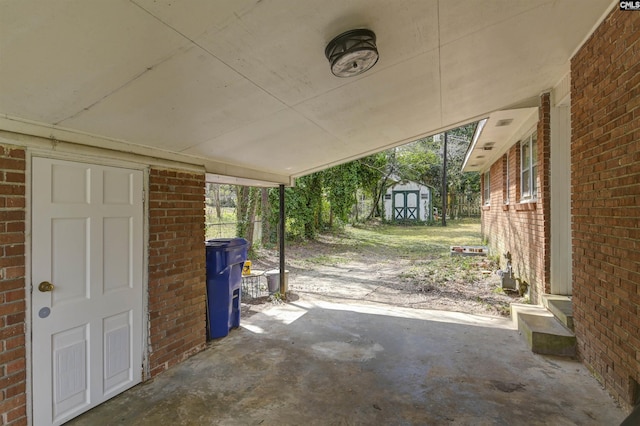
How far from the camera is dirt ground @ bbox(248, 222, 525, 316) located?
643cm

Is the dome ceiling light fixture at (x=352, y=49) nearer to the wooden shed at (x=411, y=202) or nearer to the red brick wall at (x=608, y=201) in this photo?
the red brick wall at (x=608, y=201)

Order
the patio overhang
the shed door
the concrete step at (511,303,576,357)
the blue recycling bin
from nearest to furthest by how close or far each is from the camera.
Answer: the concrete step at (511,303,576,357) < the blue recycling bin < the patio overhang < the shed door

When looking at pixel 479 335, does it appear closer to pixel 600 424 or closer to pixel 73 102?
pixel 600 424

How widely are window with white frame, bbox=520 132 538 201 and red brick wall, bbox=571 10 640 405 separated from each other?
7.65 ft

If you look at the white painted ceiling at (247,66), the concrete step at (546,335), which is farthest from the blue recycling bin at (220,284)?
the concrete step at (546,335)

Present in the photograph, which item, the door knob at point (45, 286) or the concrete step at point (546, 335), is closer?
the door knob at point (45, 286)

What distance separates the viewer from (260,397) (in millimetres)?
3105

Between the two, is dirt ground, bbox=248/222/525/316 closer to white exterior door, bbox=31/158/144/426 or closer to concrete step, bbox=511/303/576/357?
concrete step, bbox=511/303/576/357

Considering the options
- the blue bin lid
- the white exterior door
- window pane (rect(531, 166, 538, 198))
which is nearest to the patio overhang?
window pane (rect(531, 166, 538, 198))

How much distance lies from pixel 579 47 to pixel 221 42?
3.77 meters

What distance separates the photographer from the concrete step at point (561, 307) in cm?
395

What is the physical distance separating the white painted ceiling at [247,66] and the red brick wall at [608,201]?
443 millimetres

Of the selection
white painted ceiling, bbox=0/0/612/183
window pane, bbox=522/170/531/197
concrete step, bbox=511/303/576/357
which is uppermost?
white painted ceiling, bbox=0/0/612/183

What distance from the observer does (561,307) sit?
4262 mm
